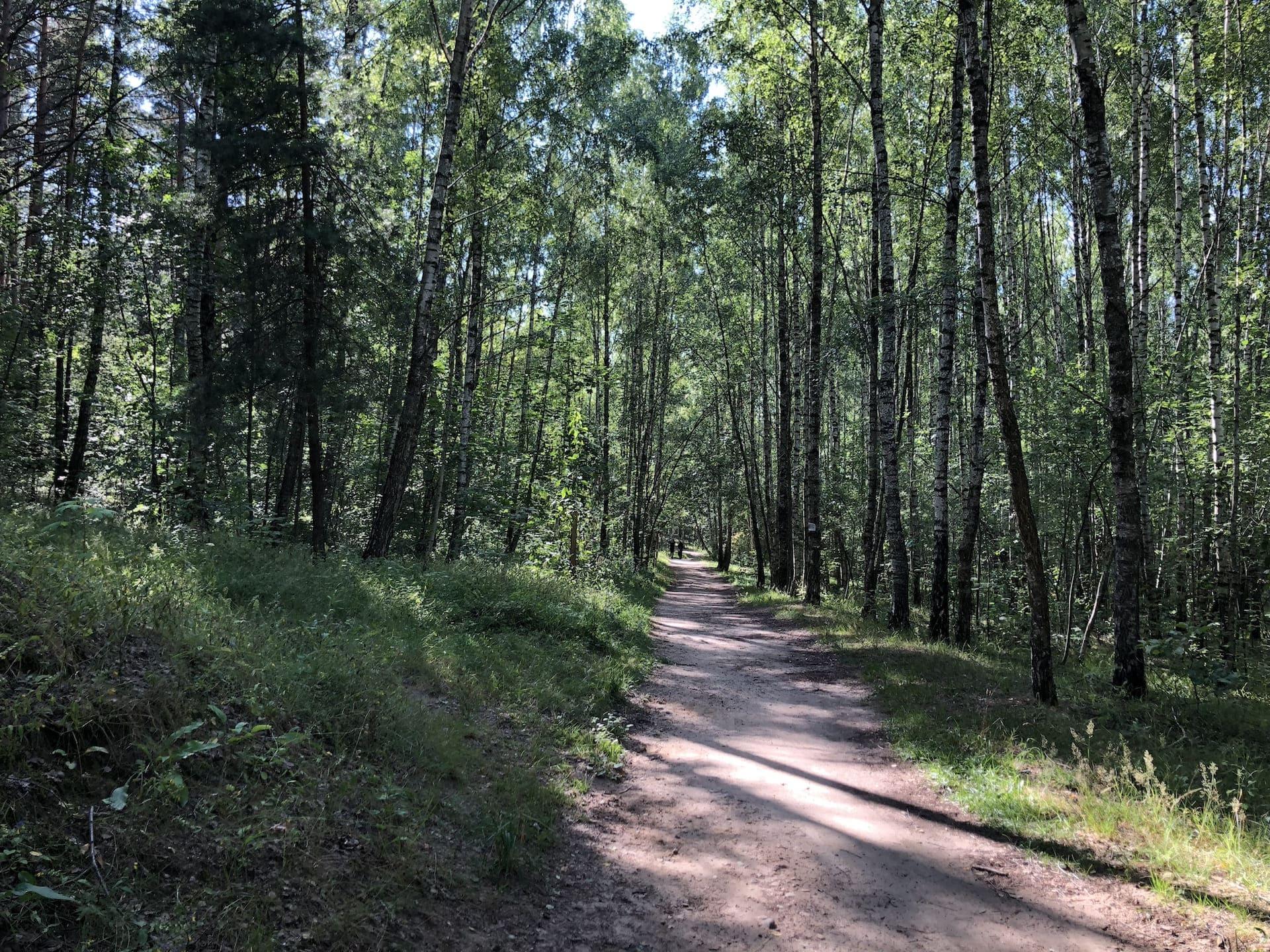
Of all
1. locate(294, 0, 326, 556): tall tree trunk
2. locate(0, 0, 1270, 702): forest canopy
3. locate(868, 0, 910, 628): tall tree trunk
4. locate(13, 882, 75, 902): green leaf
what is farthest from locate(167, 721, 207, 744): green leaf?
locate(868, 0, 910, 628): tall tree trunk

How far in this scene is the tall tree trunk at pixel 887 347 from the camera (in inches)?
479

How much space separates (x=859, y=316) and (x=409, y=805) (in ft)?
39.6

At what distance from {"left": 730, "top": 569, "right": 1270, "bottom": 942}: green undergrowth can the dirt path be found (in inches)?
12.1

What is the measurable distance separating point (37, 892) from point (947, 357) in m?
12.2

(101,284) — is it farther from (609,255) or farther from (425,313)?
(609,255)

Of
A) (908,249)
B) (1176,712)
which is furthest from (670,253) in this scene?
(1176,712)

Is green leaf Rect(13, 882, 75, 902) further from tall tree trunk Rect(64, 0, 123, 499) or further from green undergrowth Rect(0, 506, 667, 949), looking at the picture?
tall tree trunk Rect(64, 0, 123, 499)

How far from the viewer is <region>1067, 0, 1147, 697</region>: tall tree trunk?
23.1 feet

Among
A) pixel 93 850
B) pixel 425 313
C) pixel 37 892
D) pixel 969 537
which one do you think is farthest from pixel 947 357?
pixel 37 892

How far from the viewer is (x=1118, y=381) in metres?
7.36

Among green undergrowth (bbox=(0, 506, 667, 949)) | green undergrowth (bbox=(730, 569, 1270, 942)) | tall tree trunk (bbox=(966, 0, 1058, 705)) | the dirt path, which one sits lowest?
the dirt path

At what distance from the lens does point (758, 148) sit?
1548 cm

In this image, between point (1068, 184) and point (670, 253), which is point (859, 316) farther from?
point (670, 253)

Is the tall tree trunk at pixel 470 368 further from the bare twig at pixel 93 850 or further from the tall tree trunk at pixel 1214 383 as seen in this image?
the tall tree trunk at pixel 1214 383
